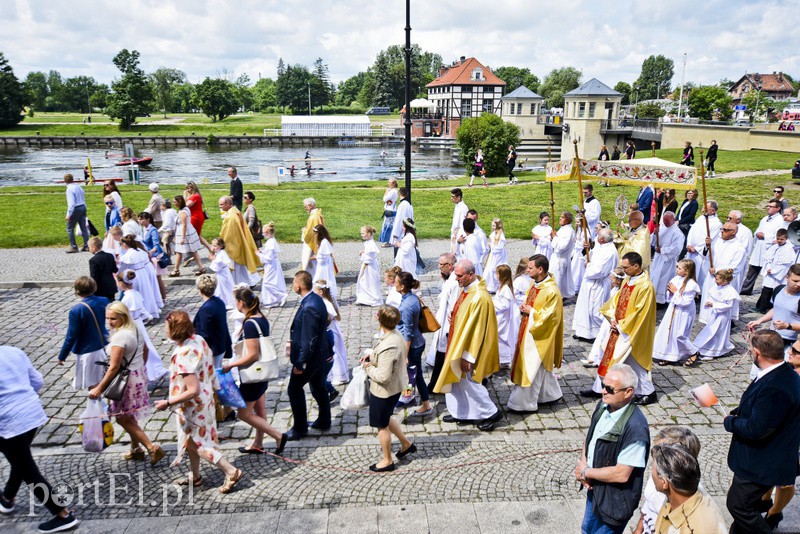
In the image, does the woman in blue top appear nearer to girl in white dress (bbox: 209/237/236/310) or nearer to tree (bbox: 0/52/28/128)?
girl in white dress (bbox: 209/237/236/310)

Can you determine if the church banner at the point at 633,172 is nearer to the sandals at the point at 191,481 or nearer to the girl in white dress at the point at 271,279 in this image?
the girl in white dress at the point at 271,279

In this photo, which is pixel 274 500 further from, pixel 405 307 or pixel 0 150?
pixel 0 150

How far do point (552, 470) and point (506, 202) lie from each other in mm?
17786

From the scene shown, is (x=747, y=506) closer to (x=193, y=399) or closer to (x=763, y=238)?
(x=193, y=399)

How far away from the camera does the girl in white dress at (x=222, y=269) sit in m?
10.3

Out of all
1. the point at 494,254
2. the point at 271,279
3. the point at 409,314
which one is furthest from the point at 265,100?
the point at 409,314

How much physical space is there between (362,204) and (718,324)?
15381 mm

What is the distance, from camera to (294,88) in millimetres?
133125

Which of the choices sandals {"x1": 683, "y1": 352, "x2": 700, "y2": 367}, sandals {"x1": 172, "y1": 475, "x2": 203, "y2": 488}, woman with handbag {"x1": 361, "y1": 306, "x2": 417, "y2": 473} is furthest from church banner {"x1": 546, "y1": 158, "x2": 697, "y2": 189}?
sandals {"x1": 172, "y1": 475, "x2": 203, "y2": 488}

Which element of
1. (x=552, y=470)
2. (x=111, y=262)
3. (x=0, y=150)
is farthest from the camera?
(x=0, y=150)

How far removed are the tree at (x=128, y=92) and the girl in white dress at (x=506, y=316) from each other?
96.3 metres

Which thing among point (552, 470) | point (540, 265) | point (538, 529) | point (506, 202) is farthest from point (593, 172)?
point (506, 202)

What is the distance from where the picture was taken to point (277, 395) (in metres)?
7.71

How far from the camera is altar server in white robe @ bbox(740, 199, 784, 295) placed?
11609 millimetres
